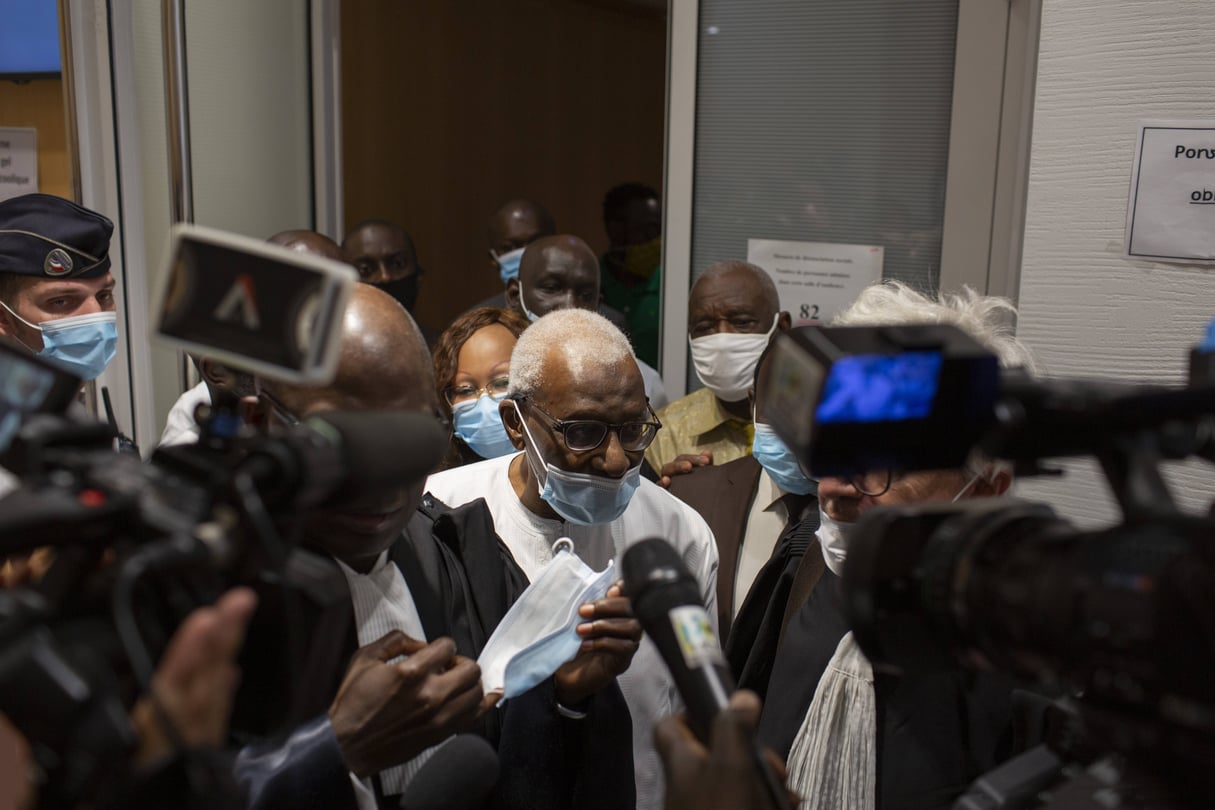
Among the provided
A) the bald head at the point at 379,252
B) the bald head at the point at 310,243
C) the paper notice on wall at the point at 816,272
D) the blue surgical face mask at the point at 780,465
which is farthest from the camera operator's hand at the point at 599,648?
the bald head at the point at 379,252

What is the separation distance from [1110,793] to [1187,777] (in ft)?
0.73

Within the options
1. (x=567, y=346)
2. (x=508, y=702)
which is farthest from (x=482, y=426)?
(x=508, y=702)

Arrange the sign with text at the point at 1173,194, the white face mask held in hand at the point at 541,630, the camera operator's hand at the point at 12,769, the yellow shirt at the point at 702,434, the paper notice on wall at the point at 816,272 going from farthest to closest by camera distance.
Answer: the paper notice on wall at the point at 816,272, the yellow shirt at the point at 702,434, the sign with text at the point at 1173,194, the white face mask held in hand at the point at 541,630, the camera operator's hand at the point at 12,769

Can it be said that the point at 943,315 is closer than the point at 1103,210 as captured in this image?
Yes

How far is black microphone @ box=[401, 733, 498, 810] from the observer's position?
1328 mm

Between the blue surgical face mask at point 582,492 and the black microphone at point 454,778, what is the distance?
806 millimetres

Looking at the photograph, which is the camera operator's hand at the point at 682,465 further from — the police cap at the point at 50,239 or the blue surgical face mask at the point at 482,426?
the police cap at the point at 50,239

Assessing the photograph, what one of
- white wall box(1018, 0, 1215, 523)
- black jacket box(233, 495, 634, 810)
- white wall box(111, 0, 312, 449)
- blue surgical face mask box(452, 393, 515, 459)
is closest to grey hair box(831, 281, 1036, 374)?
white wall box(1018, 0, 1215, 523)

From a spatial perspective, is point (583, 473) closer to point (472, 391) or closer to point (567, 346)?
point (567, 346)

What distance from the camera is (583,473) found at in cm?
214

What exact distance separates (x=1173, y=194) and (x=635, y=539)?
1397 mm

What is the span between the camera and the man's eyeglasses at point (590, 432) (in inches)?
84.6

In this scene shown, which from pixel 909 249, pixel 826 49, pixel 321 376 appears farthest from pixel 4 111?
pixel 321 376

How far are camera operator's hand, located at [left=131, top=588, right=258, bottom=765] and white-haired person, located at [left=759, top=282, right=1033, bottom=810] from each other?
973mm
